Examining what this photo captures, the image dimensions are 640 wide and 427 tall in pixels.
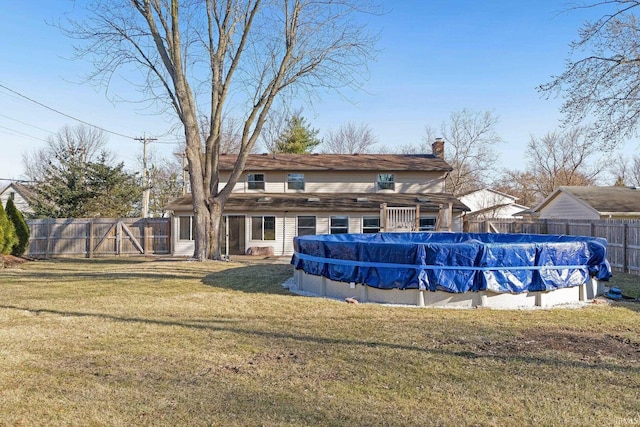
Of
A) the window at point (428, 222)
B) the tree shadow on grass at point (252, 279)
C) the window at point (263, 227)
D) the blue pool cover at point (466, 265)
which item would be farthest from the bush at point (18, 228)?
the window at point (428, 222)

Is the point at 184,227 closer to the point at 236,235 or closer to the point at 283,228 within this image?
the point at 236,235

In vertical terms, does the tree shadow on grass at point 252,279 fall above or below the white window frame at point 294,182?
below

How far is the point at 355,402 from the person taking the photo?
12.1 feet

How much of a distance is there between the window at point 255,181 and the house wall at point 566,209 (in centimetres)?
1688

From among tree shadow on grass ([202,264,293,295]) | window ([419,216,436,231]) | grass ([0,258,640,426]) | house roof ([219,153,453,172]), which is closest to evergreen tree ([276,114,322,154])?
house roof ([219,153,453,172])

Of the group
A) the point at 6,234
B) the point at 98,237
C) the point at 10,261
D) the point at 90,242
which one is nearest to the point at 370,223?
the point at 98,237

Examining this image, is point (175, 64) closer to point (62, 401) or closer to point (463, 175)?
point (62, 401)

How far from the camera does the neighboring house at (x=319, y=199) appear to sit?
22062 millimetres

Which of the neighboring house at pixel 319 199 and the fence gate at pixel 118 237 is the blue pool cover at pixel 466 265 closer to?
the neighboring house at pixel 319 199

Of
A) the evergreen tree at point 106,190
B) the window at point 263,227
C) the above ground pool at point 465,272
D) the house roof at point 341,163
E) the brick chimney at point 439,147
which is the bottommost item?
the above ground pool at point 465,272

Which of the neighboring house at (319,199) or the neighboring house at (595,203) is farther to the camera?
the neighboring house at (595,203)

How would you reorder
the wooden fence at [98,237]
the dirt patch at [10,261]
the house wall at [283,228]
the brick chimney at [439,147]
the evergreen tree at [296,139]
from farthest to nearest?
the evergreen tree at [296,139]
the brick chimney at [439,147]
the house wall at [283,228]
the wooden fence at [98,237]
the dirt patch at [10,261]

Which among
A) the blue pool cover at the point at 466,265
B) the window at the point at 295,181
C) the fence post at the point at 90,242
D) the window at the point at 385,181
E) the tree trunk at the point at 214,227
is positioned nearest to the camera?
the blue pool cover at the point at 466,265

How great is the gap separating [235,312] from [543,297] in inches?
217
